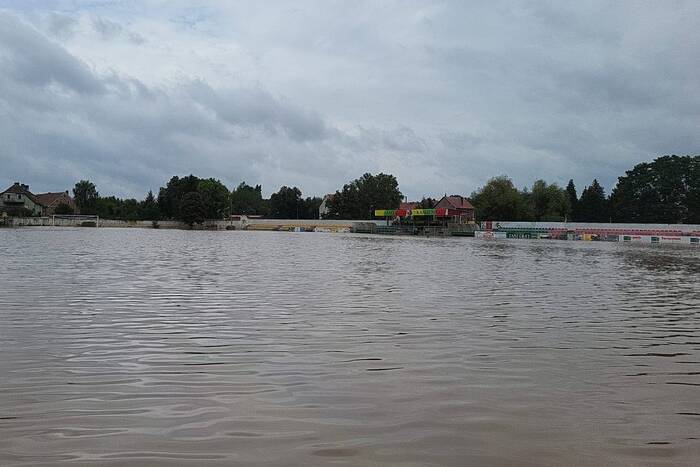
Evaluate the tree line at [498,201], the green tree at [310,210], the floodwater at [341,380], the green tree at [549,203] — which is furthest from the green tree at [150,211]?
the floodwater at [341,380]

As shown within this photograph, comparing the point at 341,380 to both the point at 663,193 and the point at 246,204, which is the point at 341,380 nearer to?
the point at 663,193

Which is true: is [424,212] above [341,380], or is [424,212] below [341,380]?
above

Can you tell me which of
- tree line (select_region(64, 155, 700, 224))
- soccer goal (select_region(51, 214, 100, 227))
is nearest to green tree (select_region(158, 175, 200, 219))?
tree line (select_region(64, 155, 700, 224))

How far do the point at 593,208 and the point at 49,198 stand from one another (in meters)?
128

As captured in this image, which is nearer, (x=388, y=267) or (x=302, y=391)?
(x=302, y=391)

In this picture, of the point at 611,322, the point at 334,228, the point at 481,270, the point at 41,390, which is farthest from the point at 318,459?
the point at 334,228

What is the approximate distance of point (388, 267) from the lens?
23734 mm

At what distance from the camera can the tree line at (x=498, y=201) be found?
368 feet

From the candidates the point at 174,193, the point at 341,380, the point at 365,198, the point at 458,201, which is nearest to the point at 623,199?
the point at 458,201

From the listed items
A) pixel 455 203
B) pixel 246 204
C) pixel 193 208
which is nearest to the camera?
pixel 193 208

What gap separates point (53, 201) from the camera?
144m

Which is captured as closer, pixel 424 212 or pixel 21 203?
pixel 424 212

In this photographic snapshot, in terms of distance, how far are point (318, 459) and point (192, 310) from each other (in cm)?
743

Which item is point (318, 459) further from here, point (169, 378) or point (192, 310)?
point (192, 310)
